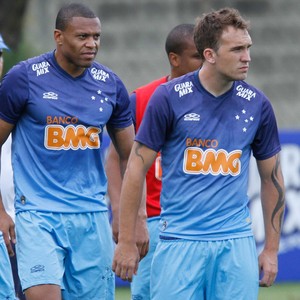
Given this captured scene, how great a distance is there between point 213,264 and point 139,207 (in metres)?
0.61

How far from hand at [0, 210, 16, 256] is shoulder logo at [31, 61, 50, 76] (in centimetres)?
97

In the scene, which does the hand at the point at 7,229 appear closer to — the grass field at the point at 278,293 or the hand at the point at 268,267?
the hand at the point at 268,267

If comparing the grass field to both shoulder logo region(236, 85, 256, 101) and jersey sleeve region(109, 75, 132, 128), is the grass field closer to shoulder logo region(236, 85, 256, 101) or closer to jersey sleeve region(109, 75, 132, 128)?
jersey sleeve region(109, 75, 132, 128)

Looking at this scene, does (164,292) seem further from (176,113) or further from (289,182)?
(289,182)

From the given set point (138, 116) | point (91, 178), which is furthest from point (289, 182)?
point (91, 178)

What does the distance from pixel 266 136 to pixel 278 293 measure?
18.0ft

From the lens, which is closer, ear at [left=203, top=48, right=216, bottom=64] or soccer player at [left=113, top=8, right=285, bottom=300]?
soccer player at [left=113, top=8, right=285, bottom=300]

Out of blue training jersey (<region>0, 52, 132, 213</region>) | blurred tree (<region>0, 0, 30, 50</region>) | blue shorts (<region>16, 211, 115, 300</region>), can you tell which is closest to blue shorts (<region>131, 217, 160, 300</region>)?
blue shorts (<region>16, 211, 115, 300</region>)

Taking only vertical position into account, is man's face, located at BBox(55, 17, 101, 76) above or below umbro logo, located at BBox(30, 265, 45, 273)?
above

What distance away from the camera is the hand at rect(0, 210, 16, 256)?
723 centimetres

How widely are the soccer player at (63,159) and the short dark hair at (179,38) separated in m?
1.20

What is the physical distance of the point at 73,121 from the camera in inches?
292

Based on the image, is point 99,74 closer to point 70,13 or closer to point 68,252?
point 70,13

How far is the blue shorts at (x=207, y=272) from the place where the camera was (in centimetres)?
672
